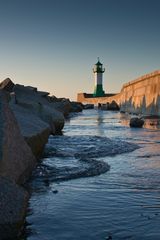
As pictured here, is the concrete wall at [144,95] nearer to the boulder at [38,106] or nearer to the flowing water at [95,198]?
the boulder at [38,106]

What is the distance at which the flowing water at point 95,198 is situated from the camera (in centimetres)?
378

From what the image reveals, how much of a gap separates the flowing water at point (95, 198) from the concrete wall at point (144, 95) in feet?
62.9

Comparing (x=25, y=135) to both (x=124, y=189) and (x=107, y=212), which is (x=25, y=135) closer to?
(x=124, y=189)

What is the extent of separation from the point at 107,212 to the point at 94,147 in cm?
561

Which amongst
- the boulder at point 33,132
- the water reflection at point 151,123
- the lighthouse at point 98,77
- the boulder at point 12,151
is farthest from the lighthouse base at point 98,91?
the boulder at point 12,151

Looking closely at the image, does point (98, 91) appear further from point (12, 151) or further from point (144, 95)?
point (12, 151)

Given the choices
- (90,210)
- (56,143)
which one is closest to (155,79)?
(56,143)

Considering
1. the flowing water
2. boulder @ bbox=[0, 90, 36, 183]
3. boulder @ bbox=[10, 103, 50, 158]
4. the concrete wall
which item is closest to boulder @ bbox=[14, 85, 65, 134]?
the flowing water

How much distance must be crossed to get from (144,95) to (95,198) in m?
27.7

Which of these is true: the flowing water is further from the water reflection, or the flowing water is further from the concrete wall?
the concrete wall

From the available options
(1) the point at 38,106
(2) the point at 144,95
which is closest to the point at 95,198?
(1) the point at 38,106

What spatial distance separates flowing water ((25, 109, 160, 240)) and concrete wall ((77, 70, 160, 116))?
62.9 ft

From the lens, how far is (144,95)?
32.1 m

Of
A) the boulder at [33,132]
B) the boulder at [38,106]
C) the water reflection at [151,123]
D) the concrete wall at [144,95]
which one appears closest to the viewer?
the boulder at [33,132]
